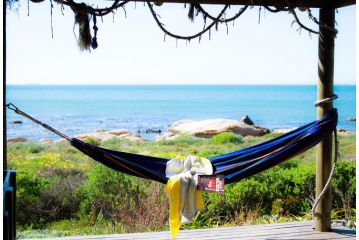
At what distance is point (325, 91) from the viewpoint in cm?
342

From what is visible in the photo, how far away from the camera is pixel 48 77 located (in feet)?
103

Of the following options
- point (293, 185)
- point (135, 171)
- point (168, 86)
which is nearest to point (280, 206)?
point (293, 185)

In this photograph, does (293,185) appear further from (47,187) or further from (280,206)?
(47,187)

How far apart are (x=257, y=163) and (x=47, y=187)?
2.82m

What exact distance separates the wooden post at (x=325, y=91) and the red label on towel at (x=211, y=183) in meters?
0.76

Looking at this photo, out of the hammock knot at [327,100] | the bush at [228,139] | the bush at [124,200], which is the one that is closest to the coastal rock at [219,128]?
the bush at [228,139]

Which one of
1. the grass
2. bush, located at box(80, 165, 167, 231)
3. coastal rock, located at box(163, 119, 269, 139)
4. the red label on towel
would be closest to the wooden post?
the red label on towel

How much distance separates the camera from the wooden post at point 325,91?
340 cm

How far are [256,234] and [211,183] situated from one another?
60 centimetres

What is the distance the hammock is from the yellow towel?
0.04 metres

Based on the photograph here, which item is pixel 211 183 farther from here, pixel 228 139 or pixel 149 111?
pixel 149 111

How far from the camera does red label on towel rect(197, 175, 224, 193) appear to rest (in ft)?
10.0

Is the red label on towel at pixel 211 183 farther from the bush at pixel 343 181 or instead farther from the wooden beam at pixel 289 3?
the bush at pixel 343 181

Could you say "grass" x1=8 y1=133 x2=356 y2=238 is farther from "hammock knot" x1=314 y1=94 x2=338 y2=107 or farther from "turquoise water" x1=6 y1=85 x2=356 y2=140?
"turquoise water" x1=6 y1=85 x2=356 y2=140
